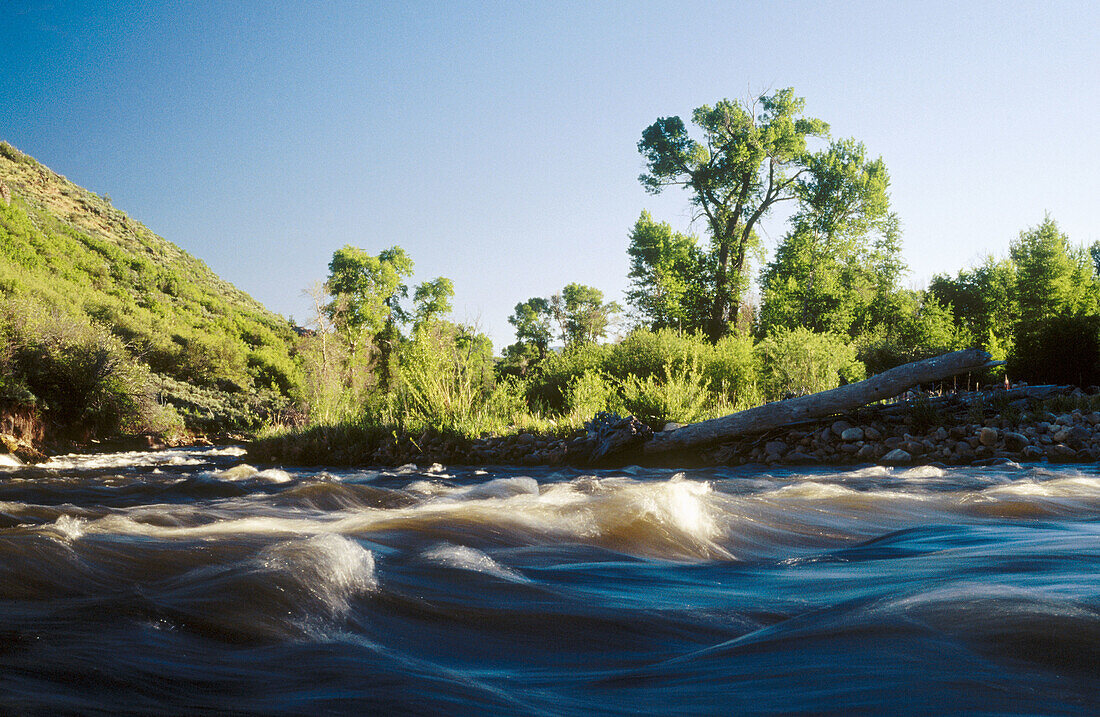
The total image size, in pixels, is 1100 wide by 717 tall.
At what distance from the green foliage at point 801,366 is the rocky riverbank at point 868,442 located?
5699 mm

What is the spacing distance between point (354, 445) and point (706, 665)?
36.4 feet

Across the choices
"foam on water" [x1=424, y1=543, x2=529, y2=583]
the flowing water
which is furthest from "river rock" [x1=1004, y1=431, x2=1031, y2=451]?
"foam on water" [x1=424, y1=543, x2=529, y2=583]

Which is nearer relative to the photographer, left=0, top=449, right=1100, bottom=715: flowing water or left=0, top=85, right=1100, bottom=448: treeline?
left=0, top=449, right=1100, bottom=715: flowing water

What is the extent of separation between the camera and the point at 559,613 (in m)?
2.13

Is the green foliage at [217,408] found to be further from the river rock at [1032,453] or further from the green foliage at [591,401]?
the river rock at [1032,453]

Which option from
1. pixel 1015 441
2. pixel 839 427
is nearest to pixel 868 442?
pixel 839 427

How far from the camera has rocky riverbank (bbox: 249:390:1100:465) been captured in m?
8.11

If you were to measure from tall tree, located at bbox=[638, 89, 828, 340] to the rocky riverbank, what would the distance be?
1872cm

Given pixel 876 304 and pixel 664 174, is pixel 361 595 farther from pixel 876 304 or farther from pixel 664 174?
pixel 876 304

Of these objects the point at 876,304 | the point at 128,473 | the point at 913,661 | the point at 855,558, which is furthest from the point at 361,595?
the point at 876,304

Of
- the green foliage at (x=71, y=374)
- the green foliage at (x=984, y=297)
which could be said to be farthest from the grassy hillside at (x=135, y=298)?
the green foliage at (x=984, y=297)

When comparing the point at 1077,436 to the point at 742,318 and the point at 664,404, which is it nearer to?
the point at 664,404

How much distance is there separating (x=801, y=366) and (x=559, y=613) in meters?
16.2

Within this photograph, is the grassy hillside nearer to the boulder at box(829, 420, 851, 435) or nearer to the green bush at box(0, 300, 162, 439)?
the green bush at box(0, 300, 162, 439)
